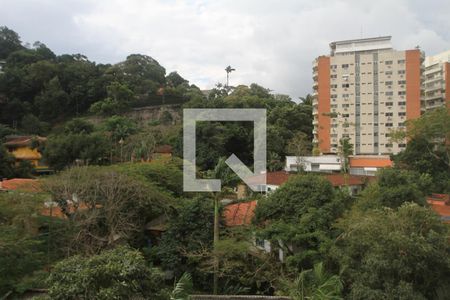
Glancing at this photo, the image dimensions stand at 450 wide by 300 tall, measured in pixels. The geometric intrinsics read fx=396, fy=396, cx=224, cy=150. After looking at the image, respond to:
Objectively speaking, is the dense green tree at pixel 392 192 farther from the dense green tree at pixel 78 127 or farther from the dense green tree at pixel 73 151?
the dense green tree at pixel 78 127

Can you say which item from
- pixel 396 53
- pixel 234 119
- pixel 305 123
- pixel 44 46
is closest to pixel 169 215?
pixel 234 119

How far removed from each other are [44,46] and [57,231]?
45706mm

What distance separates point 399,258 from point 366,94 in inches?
1228

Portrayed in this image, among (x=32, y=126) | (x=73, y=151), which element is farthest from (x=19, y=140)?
(x=73, y=151)

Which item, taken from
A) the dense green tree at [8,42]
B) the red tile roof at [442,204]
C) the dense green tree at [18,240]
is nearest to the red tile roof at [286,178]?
the red tile roof at [442,204]

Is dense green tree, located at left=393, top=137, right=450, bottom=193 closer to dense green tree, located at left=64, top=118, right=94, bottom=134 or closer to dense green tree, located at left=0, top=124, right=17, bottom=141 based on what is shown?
dense green tree, located at left=64, top=118, right=94, bottom=134

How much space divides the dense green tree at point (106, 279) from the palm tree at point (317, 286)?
431cm

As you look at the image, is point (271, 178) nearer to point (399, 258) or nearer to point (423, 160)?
point (423, 160)

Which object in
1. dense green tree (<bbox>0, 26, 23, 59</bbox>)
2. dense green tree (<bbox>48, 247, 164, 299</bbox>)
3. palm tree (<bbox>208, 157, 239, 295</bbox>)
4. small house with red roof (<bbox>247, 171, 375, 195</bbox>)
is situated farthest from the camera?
dense green tree (<bbox>0, 26, 23, 59</bbox>)

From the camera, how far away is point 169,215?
16.8m

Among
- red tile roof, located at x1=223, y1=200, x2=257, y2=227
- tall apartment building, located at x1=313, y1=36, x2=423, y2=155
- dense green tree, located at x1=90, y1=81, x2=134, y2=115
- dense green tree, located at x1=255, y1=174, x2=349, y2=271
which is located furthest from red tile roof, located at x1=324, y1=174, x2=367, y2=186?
dense green tree, located at x1=90, y1=81, x2=134, y2=115

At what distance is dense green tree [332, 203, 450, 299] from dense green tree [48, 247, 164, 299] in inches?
193

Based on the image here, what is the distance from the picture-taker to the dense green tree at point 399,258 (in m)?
9.00
